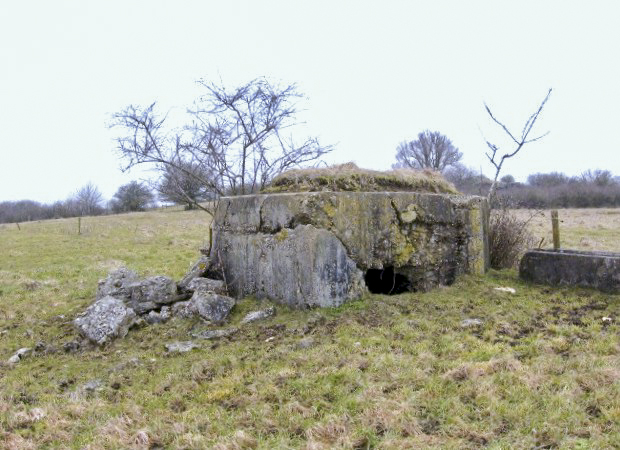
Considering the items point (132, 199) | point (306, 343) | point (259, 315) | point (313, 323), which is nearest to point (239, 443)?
point (306, 343)

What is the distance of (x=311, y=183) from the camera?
6500mm

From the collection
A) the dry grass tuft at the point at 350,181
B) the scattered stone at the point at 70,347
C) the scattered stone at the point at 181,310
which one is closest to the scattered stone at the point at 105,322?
the scattered stone at the point at 70,347

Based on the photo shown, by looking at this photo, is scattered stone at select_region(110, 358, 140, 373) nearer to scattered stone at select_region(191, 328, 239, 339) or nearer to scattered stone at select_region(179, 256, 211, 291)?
scattered stone at select_region(191, 328, 239, 339)

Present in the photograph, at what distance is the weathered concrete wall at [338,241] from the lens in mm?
5754

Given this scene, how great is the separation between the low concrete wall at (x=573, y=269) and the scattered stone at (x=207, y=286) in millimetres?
4130

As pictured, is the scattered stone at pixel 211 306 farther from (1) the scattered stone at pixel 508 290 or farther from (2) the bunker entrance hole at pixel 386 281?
(1) the scattered stone at pixel 508 290

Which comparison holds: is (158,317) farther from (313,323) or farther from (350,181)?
(350,181)

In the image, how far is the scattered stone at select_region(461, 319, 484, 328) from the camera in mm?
5098

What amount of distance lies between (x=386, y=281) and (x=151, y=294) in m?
3.21

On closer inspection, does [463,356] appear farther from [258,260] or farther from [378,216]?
[258,260]

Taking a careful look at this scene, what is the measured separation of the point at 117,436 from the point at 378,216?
12.6ft

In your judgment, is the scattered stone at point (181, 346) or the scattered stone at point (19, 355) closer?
the scattered stone at point (181, 346)

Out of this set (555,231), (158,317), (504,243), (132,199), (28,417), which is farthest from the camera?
(132,199)

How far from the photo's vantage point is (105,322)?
220 inches
